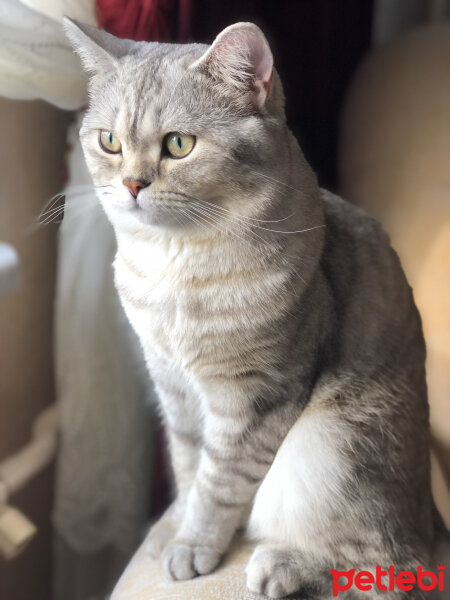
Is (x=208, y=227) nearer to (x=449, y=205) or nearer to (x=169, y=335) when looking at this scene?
(x=169, y=335)

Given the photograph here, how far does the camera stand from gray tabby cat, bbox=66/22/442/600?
2.41ft

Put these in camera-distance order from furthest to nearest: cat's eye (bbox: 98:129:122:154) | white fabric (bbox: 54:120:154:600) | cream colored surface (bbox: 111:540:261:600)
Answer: white fabric (bbox: 54:120:154:600)
cream colored surface (bbox: 111:540:261:600)
cat's eye (bbox: 98:129:122:154)

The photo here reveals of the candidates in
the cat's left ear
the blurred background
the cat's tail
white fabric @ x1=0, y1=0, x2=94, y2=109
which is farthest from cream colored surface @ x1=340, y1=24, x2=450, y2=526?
white fabric @ x1=0, y1=0, x2=94, y2=109

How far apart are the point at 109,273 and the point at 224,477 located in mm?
521

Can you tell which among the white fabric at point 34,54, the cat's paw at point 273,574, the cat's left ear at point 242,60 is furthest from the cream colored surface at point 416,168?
the white fabric at point 34,54

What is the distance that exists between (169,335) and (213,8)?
59 centimetres

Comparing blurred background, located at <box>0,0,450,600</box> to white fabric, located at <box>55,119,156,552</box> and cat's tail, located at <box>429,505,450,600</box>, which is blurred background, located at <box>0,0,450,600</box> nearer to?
white fabric, located at <box>55,119,156,552</box>

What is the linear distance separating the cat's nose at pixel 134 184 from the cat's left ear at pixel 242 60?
5.6 inches

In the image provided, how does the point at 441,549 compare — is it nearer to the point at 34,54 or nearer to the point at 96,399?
the point at 96,399

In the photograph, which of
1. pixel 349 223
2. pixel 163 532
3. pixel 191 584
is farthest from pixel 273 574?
pixel 349 223

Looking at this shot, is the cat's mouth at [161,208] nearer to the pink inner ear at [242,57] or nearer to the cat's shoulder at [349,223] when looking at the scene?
the pink inner ear at [242,57]

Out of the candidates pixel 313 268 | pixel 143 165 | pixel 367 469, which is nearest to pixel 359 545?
pixel 367 469

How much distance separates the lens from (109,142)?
77 cm

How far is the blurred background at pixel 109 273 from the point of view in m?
1.13
